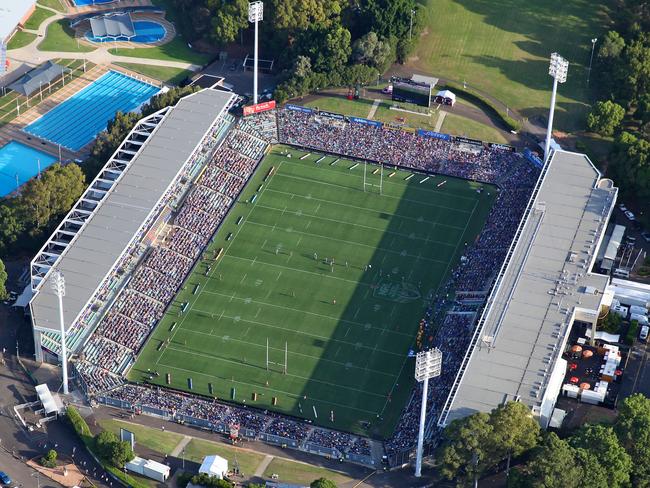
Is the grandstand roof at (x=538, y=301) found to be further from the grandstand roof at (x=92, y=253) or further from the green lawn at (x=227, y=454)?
the grandstand roof at (x=92, y=253)

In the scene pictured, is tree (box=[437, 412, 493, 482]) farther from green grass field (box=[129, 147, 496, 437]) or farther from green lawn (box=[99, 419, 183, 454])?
green lawn (box=[99, 419, 183, 454])

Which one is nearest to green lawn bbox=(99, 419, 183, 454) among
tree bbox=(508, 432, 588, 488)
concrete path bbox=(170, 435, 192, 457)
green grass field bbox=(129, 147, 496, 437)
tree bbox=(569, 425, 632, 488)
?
concrete path bbox=(170, 435, 192, 457)

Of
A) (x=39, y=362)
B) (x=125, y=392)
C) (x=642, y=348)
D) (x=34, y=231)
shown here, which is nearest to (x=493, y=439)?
(x=642, y=348)

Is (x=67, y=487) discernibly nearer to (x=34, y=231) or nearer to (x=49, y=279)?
(x=49, y=279)

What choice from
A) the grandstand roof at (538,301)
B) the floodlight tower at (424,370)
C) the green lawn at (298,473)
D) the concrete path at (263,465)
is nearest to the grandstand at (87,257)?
the concrete path at (263,465)

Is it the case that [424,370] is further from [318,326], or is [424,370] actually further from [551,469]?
[318,326]

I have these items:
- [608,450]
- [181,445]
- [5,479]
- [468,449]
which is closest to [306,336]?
[181,445]
